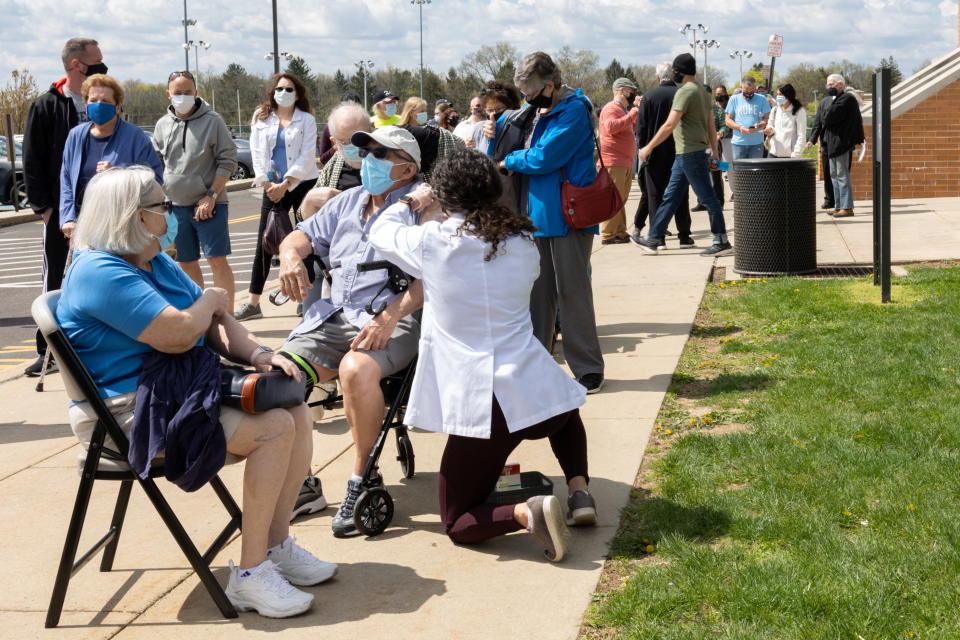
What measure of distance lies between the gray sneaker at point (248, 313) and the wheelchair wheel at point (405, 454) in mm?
4583

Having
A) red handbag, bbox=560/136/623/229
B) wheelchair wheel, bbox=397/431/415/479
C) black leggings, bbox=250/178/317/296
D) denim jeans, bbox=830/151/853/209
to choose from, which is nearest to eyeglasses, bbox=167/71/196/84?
black leggings, bbox=250/178/317/296

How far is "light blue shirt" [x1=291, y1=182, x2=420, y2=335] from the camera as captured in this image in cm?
496

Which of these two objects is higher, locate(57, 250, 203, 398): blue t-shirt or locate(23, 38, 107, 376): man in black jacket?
locate(23, 38, 107, 376): man in black jacket

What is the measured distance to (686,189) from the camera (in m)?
12.2

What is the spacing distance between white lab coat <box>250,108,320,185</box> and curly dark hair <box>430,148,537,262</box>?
487 centimetres

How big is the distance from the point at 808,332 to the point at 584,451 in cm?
356

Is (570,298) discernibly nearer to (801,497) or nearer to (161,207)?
(801,497)

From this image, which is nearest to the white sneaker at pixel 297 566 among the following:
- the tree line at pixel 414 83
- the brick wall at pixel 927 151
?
the brick wall at pixel 927 151

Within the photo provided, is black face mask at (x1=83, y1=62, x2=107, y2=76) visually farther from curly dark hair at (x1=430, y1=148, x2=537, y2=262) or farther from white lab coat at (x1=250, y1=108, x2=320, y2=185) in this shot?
curly dark hair at (x1=430, y1=148, x2=537, y2=262)

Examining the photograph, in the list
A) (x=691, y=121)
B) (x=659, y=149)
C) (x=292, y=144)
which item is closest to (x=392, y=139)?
(x=292, y=144)

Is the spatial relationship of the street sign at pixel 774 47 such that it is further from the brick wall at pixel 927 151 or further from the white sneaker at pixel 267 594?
the white sneaker at pixel 267 594

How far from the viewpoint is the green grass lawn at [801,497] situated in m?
3.49

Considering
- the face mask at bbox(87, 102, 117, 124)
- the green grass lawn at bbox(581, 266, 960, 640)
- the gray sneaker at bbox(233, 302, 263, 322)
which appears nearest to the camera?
the green grass lawn at bbox(581, 266, 960, 640)

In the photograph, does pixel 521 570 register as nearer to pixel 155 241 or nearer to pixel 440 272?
pixel 440 272
